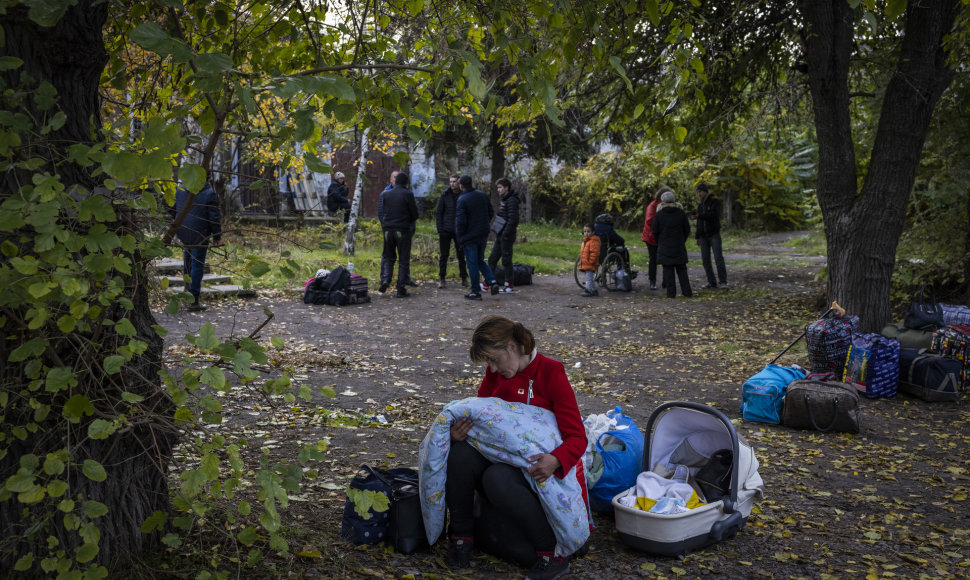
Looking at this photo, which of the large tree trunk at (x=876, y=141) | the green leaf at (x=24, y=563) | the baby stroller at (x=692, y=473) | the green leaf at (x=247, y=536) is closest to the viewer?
the green leaf at (x=24, y=563)

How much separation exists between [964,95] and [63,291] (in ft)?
39.1

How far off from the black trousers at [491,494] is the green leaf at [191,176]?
205cm

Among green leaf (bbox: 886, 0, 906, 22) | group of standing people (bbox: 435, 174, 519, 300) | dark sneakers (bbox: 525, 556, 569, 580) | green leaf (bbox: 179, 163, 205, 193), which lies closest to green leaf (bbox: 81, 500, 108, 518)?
green leaf (bbox: 179, 163, 205, 193)

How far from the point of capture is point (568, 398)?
3.84 m

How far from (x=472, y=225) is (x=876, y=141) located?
6330 millimetres

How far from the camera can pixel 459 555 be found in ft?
12.4

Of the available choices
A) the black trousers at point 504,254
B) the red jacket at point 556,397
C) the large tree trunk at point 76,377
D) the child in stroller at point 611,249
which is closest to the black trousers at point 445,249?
the black trousers at point 504,254

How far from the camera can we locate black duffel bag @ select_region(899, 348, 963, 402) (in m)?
7.30

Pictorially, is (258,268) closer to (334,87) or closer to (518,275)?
(334,87)

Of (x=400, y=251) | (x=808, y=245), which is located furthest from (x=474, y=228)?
(x=808, y=245)

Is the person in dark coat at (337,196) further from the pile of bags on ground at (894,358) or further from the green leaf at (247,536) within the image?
the green leaf at (247,536)

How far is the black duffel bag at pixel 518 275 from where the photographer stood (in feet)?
48.7

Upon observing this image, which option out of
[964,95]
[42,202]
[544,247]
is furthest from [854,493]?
→ [544,247]

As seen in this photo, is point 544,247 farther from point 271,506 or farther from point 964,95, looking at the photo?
point 271,506
